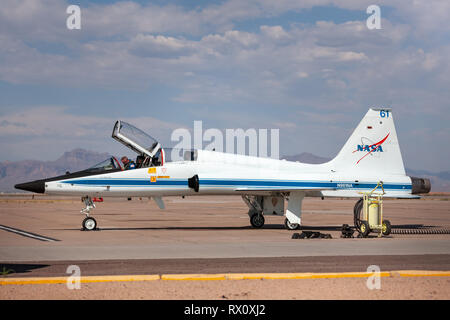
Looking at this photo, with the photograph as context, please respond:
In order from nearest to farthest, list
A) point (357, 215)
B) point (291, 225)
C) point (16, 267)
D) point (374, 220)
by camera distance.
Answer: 1. point (16, 267)
2. point (374, 220)
3. point (357, 215)
4. point (291, 225)

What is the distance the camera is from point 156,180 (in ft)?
69.9

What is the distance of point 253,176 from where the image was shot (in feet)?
72.2

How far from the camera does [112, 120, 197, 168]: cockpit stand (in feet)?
71.4

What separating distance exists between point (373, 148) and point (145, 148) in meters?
9.81

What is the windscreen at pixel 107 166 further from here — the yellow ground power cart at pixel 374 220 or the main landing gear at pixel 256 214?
the yellow ground power cart at pixel 374 220

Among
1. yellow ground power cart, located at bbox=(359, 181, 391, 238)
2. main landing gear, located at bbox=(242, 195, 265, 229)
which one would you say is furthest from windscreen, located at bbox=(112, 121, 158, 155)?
yellow ground power cart, located at bbox=(359, 181, 391, 238)

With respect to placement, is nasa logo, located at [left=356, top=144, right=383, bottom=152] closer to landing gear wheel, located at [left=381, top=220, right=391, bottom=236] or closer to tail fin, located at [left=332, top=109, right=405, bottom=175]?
tail fin, located at [left=332, top=109, right=405, bottom=175]

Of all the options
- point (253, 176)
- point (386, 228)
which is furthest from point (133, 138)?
point (386, 228)

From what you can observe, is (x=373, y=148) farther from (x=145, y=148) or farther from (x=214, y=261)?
(x=214, y=261)

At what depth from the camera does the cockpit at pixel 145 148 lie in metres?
21.8

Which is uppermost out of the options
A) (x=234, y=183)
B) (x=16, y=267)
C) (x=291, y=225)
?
(x=234, y=183)
